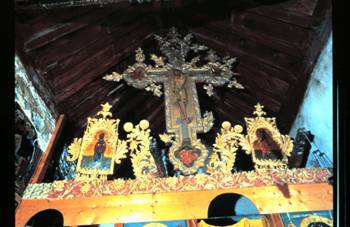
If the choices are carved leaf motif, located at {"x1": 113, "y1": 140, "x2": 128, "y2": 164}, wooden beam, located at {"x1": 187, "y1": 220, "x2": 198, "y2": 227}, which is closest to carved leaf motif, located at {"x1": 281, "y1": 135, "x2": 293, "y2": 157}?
wooden beam, located at {"x1": 187, "y1": 220, "x2": 198, "y2": 227}

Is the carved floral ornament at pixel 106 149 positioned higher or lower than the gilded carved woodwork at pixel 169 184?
higher

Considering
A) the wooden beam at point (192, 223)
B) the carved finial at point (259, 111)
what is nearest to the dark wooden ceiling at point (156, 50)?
the carved finial at point (259, 111)

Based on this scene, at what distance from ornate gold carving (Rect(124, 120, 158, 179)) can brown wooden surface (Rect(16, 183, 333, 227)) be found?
335mm

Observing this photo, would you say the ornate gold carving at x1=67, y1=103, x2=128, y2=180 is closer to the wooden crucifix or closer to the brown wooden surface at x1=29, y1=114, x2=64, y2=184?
the brown wooden surface at x1=29, y1=114, x2=64, y2=184

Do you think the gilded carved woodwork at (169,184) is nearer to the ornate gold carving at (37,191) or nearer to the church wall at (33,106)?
the ornate gold carving at (37,191)

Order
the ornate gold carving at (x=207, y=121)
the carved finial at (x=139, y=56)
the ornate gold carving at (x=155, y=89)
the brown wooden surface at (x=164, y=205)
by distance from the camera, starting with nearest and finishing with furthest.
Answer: the brown wooden surface at (x=164, y=205)
the ornate gold carving at (x=207, y=121)
the ornate gold carving at (x=155, y=89)
the carved finial at (x=139, y=56)

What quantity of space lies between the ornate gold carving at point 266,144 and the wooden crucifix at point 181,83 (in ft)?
1.66

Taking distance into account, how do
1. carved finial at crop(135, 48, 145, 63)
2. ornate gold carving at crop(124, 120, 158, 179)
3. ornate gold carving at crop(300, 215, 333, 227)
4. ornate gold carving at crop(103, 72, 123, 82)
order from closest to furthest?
1. ornate gold carving at crop(300, 215, 333, 227)
2. ornate gold carving at crop(124, 120, 158, 179)
3. ornate gold carving at crop(103, 72, 123, 82)
4. carved finial at crop(135, 48, 145, 63)

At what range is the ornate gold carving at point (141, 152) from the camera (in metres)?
4.39

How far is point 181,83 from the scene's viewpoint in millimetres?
5219

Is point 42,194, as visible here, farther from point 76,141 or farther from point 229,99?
point 229,99

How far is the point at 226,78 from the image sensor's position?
5.37 m

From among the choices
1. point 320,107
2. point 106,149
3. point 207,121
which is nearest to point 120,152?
point 106,149

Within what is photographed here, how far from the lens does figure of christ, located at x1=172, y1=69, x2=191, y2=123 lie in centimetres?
491
